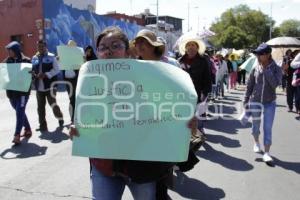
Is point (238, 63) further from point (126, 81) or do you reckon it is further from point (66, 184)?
point (126, 81)

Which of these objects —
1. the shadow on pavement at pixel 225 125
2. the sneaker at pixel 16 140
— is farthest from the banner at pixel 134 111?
the shadow on pavement at pixel 225 125

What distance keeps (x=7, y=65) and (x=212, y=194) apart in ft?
15.6

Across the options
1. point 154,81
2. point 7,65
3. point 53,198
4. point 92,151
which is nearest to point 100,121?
point 92,151

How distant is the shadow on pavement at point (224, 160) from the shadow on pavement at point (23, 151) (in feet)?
8.73

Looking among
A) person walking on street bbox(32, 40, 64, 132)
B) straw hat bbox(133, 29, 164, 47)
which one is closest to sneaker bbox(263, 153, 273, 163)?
straw hat bbox(133, 29, 164, 47)

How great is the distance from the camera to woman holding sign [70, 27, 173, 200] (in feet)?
9.32

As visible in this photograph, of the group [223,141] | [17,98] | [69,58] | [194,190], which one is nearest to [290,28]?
[69,58]

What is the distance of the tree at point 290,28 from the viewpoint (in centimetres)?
10769

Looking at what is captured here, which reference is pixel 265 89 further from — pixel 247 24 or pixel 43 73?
pixel 247 24

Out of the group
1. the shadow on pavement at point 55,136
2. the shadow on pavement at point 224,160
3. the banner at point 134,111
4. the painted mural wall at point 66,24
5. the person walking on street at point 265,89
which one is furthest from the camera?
the painted mural wall at point 66,24

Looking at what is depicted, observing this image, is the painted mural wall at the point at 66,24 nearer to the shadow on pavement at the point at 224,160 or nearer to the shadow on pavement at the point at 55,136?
the shadow on pavement at the point at 55,136

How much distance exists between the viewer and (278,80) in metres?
6.61

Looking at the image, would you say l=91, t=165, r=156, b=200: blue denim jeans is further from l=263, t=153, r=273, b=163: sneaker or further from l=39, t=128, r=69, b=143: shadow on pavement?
l=39, t=128, r=69, b=143: shadow on pavement

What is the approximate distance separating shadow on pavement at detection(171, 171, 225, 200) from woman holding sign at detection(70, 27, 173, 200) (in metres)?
2.29
